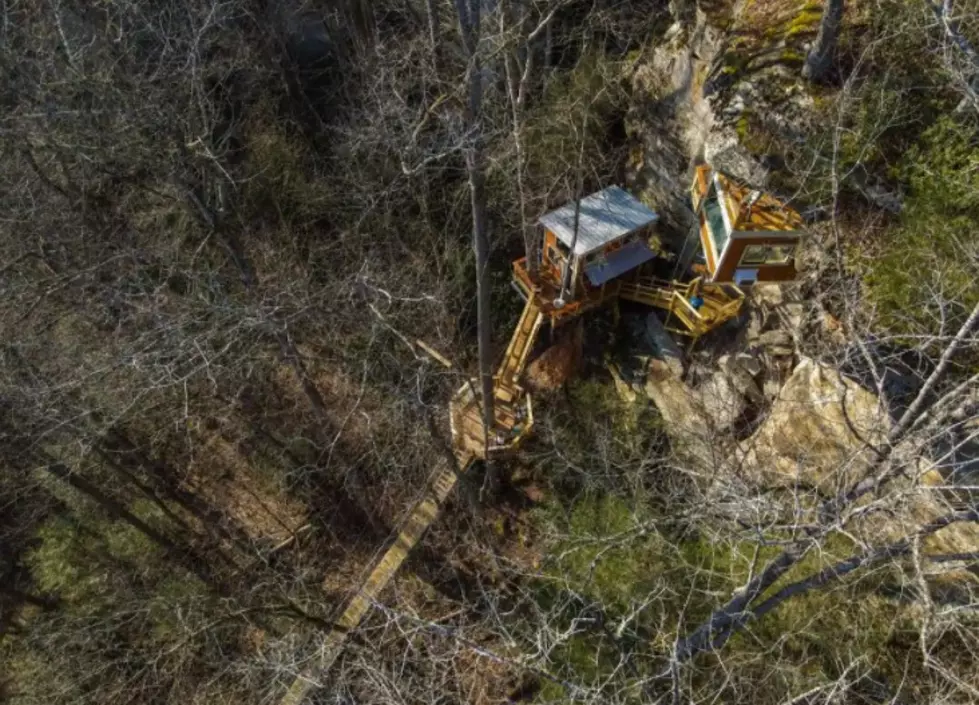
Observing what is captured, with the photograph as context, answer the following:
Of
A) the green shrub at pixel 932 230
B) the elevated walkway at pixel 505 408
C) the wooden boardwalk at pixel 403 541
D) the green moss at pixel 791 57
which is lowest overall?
the wooden boardwalk at pixel 403 541

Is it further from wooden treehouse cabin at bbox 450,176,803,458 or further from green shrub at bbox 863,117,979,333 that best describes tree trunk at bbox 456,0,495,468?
green shrub at bbox 863,117,979,333

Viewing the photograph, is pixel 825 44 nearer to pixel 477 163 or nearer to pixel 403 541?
pixel 477 163

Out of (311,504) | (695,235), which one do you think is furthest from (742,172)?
(311,504)

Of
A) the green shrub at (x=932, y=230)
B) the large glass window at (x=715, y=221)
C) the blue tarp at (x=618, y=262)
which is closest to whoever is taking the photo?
the green shrub at (x=932, y=230)

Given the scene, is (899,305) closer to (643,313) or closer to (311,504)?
(643,313)

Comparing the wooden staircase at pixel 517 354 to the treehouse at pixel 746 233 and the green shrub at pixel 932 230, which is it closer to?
the treehouse at pixel 746 233

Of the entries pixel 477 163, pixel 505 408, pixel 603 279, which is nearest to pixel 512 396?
pixel 505 408

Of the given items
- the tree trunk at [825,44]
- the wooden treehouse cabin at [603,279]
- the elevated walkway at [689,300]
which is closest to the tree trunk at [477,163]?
the wooden treehouse cabin at [603,279]
